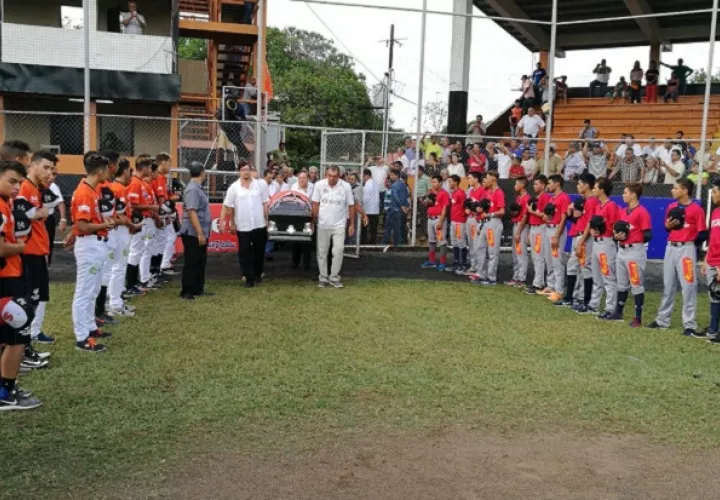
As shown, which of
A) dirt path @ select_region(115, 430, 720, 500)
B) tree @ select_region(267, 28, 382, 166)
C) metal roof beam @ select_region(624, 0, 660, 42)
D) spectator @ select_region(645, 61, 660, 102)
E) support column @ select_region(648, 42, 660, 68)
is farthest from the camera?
tree @ select_region(267, 28, 382, 166)

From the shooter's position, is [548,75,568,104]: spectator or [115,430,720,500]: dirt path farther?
[548,75,568,104]: spectator

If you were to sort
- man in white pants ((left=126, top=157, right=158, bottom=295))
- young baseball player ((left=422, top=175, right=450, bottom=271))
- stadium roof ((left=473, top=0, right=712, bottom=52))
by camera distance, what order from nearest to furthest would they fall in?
1. man in white pants ((left=126, top=157, right=158, bottom=295))
2. young baseball player ((left=422, top=175, right=450, bottom=271))
3. stadium roof ((left=473, top=0, right=712, bottom=52))

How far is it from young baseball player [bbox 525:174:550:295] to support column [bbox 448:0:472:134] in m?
10.9

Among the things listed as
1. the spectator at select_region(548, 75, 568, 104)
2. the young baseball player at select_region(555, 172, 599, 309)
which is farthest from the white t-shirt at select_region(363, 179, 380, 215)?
the spectator at select_region(548, 75, 568, 104)

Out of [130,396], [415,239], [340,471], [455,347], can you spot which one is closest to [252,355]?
[130,396]

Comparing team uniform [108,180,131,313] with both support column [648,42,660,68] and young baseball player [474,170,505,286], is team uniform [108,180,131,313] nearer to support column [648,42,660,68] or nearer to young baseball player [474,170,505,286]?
young baseball player [474,170,505,286]

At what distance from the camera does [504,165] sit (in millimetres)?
17531

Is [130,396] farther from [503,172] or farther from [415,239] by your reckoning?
[503,172]

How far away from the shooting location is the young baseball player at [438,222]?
48.4 ft

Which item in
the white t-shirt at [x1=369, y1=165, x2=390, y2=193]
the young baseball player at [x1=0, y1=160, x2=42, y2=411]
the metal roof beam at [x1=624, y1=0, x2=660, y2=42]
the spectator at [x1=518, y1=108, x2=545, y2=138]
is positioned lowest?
the young baseball player at [x1=0, y1=160, x2=42, y2=411]

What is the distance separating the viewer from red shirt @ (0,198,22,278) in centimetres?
546

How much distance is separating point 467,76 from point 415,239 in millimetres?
8513

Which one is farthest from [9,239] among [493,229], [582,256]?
[493,229]

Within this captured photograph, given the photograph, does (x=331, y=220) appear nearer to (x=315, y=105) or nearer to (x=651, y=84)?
(x=651, y=84)
